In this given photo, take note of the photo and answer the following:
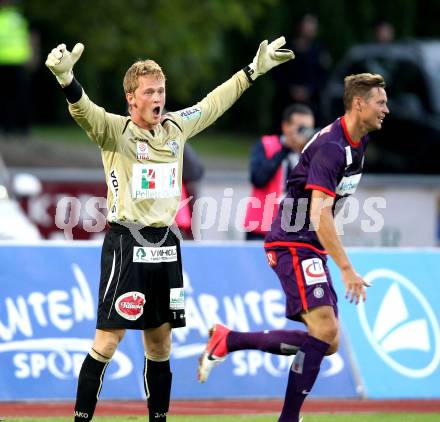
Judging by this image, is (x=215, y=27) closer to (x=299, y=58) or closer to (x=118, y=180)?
(x=299, y=58)

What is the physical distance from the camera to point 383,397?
10.5 m

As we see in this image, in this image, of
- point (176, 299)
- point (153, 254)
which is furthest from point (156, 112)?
point (176, 299)

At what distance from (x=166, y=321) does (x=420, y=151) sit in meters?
11.1

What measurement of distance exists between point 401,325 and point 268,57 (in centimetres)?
301

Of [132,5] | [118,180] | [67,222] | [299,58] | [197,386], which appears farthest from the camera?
[299,58]

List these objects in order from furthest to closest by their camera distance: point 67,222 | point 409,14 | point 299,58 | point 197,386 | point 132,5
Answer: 1. point 409,14
2. point 299,58
3. point 132,5
4. point 67,222
5. point 197,386

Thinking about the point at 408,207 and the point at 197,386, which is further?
the point at 408,207

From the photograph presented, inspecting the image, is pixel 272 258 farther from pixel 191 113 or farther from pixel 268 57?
pixel 268 57

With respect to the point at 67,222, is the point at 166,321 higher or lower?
higher

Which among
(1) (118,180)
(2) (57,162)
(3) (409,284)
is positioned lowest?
(2) (57,162)

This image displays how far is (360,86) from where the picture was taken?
861cm

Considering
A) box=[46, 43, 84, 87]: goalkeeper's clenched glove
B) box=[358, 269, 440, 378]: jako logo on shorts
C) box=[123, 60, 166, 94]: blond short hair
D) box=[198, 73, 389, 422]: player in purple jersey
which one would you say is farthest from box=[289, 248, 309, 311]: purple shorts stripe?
box=[358, 269, 440, 378]: jako logo on shorts

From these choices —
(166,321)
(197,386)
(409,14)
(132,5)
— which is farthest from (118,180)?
(409,14)

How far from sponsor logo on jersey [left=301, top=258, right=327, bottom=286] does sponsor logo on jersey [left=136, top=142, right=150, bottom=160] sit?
4.31ft
